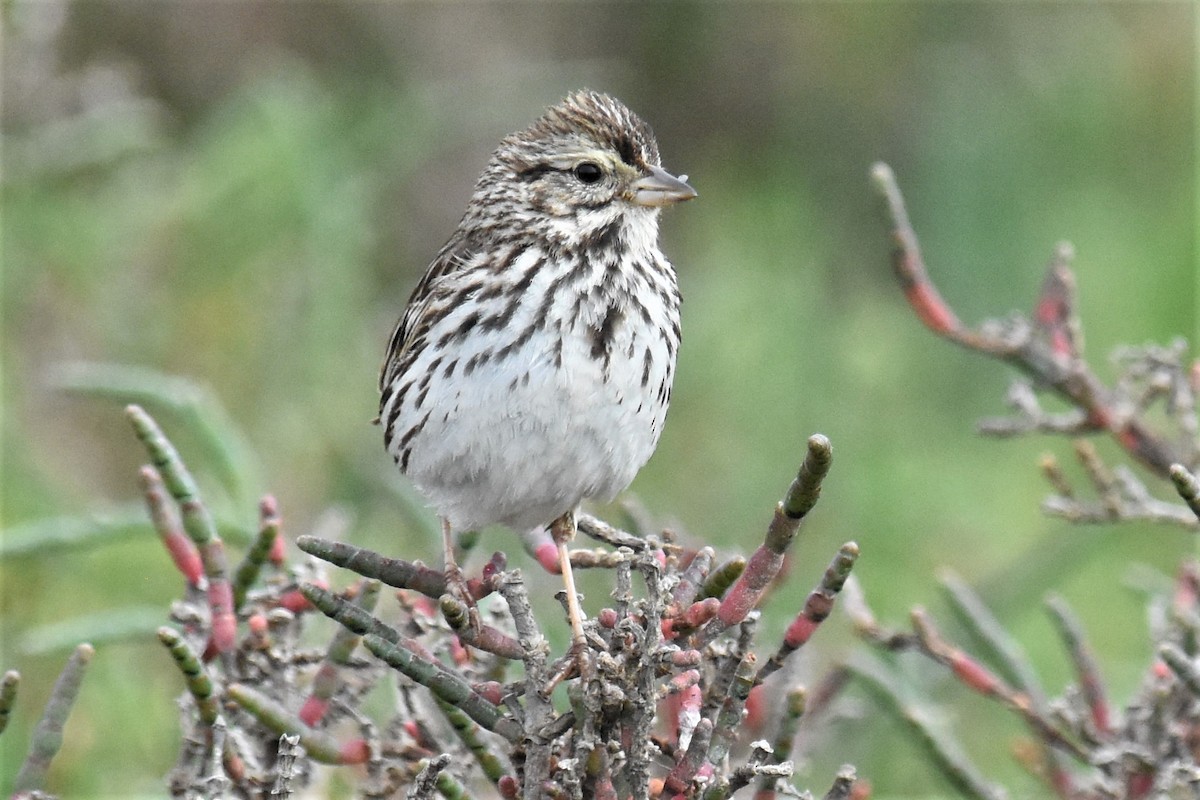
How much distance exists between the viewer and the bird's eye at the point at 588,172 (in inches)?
131

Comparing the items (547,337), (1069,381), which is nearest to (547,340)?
(547,337)

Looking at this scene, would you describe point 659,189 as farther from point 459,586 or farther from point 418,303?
point 459,586

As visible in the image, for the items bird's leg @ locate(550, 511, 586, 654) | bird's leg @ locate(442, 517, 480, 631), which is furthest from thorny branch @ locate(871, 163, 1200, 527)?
bird's leg @ locate(442, 517, 480, 631)

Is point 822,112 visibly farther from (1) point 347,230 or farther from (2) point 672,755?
(2) point 672,755

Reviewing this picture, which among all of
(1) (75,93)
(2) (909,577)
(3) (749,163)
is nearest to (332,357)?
(1) (75,93)

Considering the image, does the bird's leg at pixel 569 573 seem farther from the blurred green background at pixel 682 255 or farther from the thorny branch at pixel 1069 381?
the thorny branch at pixel 1069 381

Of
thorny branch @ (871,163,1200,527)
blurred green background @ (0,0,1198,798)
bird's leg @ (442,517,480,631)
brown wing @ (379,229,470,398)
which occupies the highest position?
blurred green background @ (0,0,1198,798)

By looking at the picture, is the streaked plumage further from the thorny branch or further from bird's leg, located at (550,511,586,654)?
the thorny branch

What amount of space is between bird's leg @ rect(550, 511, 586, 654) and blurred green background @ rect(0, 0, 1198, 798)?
1.74 feet

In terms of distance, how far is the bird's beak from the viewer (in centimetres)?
324

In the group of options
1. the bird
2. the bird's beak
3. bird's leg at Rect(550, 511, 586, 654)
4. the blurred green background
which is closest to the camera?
bird's leg at Rect(550, 511, 586, 654)

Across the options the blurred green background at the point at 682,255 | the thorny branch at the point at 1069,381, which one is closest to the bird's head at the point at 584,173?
the thorny branch at the point at 1069,381

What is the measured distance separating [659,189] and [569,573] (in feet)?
2.77

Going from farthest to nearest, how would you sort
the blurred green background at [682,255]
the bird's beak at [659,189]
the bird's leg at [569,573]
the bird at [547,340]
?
the blurred green background at [682,255]
the bird's beak at [659,189]
the bird at [547,340]
the bird's leg at [569,573]
